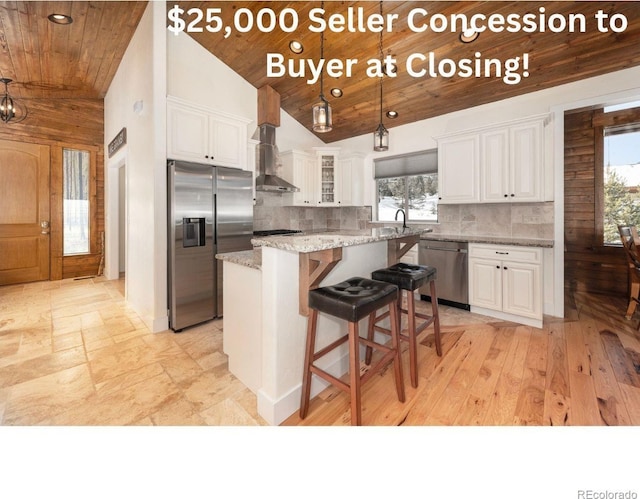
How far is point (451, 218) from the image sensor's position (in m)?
4.02

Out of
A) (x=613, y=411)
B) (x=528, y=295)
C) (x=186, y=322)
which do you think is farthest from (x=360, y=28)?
(x=613, y=411)

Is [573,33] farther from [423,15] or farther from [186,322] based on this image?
[186,322]

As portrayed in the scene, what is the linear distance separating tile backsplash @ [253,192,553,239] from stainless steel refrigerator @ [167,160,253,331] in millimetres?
1323

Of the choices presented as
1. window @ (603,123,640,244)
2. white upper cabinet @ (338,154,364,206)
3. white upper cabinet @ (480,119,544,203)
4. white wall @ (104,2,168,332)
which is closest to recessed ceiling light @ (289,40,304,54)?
white wall @ (104,2,168,332)

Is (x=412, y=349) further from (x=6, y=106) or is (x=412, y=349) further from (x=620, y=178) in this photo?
(x=6, y=106)

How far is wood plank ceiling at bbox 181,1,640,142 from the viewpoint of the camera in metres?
2.56

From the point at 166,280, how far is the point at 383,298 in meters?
2.35

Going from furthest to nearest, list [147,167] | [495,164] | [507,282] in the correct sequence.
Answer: [495,164] → [507,282] → [147,167]

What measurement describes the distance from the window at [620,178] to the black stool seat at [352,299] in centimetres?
428

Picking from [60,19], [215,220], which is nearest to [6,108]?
[60,19]

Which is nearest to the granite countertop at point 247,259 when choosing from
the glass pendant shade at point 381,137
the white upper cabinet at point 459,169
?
the glass pendant shade at point 381,137

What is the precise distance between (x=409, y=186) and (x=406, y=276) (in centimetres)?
300

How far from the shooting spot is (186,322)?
2.85 meters

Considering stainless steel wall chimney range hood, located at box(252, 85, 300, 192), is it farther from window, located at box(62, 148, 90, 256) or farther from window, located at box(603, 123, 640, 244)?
window, located at box(603, 123, 640, 244)
